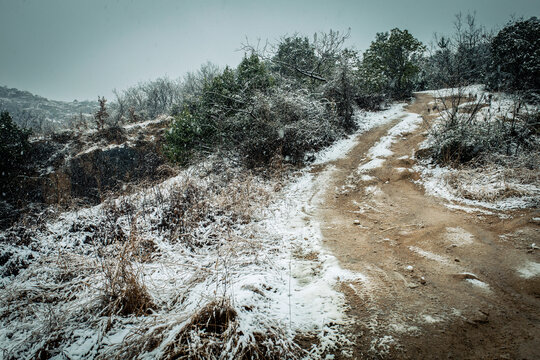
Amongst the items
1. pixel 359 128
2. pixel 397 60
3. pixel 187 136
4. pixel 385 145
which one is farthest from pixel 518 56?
pixel 187 136

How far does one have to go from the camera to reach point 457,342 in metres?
1.80

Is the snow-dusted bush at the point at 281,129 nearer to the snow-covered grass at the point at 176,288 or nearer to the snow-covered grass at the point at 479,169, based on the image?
the snow-covered grass at the point at 479,169

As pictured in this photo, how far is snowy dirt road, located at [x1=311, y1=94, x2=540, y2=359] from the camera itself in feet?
5.98

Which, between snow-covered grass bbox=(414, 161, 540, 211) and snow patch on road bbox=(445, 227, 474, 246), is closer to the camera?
snow patch on road bbox=(445, 227, 474, 246)

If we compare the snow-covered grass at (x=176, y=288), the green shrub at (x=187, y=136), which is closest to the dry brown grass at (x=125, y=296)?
the snow-covered grass at (x=176, y=288)

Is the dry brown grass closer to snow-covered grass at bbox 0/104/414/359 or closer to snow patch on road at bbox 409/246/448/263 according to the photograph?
snow-covered grass at bbox 0/104/414/359

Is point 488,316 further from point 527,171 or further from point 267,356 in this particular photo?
point 527,171

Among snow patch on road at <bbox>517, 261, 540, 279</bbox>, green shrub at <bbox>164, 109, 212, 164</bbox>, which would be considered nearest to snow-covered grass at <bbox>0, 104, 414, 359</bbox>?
snow patch on road at <bbox>517, 261, 540, 279</bbox>

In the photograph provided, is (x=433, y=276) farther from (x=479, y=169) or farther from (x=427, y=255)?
(x=479, y=169)

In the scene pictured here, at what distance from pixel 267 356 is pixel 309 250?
1976 mm

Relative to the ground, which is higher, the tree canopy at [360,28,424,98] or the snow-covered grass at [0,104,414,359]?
the tree canopy at [360,28,424,98]

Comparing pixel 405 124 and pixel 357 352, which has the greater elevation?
pixel 405 124

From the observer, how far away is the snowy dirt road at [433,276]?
71.8 inches

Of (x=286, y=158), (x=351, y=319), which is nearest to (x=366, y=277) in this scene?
(x=351, y=319)
